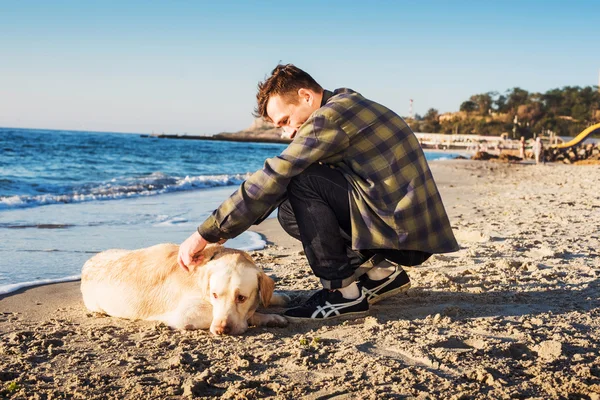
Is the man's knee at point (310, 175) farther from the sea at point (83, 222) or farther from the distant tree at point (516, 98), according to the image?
the distant tree at point (516, 98)

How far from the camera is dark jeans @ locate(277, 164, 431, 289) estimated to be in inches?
138

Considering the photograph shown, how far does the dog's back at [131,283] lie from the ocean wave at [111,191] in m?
7.42

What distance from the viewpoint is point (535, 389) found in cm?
249

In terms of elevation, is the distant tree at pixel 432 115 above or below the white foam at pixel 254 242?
above

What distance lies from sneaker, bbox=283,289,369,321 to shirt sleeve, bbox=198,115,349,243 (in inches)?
27.3

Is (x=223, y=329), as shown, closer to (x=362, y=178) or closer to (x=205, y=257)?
(x=205, y=257)

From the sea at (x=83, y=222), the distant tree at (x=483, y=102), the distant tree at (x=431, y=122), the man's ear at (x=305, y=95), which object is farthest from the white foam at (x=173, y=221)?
the distant tree at (x=483, y=102)

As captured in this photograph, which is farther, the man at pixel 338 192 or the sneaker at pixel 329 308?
the sneaker at pixel 329 308

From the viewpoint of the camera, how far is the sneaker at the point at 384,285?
399 centimetres

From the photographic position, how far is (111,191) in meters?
13.6

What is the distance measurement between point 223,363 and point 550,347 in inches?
63.7

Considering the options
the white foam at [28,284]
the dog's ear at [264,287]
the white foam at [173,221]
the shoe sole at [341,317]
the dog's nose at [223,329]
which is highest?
the dog's ear at [264,287]

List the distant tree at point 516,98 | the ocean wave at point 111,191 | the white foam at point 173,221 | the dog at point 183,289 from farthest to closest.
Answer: the distant tree at point 516,98 < the ocean wave at point 111,191 < the white foam at point 173,221 < the dog at point 183,289

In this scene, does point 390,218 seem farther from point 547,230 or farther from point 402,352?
point 547,230
